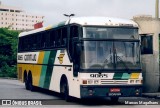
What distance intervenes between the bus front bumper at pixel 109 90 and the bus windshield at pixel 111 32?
1.87 meters

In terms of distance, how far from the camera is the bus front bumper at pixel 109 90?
15273 millimetres

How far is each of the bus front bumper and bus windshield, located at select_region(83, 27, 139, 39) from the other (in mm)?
1867

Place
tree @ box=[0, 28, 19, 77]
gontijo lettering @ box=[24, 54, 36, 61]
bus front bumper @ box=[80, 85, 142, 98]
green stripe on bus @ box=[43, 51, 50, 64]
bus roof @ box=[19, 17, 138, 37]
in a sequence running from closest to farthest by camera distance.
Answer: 1. bus front bumper @ box=[80, 85, 142, 98]
2. bus roof @ box=[19, 17, 138, 37]
3. green stripe on bus @ box=[43, 51, 50, 64]
4. gontijo lettering @ box=[24, 54, 36, 61]
5. tree @ box=[0, 28, 19, 77]

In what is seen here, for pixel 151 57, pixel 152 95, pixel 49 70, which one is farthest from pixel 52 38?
pixel 152 95

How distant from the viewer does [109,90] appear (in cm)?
1549

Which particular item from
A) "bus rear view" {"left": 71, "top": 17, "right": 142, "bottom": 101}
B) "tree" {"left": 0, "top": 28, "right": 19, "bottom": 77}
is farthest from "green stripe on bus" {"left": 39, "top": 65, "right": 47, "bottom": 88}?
"tree" {"left": 0, "top": 28, "right": 19, "bottom": 77}

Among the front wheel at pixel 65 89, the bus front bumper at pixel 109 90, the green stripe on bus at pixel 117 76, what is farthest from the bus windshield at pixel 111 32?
the front wheel at pixel 65 89

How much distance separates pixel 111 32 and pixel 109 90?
2.21 m

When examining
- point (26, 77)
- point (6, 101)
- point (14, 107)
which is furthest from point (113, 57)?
point (26, 77)

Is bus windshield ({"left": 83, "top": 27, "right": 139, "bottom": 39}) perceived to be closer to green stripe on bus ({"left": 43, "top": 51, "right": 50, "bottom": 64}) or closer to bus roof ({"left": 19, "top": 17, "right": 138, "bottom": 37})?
bus roof ({"left": 19, "top": 17, "right": 138, "bottom": 37})

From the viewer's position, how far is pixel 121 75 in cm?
1558

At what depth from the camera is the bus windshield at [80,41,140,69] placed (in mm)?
15297

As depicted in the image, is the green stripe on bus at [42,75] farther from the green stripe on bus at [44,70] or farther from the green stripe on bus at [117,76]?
the green stripe on bus at [117,76]

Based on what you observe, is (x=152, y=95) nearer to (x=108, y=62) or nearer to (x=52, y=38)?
(x=108, y=62)
